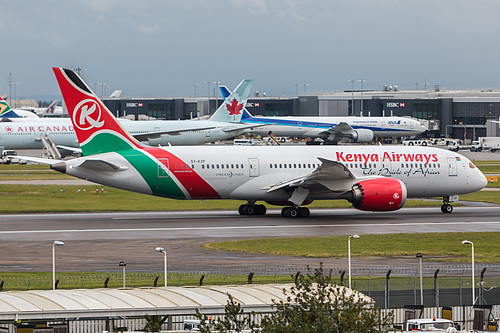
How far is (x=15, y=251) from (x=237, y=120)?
7023 centimetres

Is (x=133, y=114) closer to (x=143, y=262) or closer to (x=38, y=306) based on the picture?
(x=143, y=262)

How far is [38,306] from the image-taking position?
1900cm

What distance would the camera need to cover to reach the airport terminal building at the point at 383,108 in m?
160

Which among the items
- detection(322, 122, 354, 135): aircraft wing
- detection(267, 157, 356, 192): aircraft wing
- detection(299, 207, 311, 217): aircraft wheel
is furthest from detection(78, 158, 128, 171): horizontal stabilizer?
detection(322, 122, 354, 135): aircraft wing

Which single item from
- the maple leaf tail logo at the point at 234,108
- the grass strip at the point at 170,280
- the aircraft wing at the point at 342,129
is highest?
the maple leaf tail logo at the point at 234,108

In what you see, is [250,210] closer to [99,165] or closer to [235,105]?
[99,165]

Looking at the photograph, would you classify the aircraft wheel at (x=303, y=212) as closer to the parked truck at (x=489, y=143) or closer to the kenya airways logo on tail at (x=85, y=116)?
the kenya airways logo on tail at (x=85, y=116)

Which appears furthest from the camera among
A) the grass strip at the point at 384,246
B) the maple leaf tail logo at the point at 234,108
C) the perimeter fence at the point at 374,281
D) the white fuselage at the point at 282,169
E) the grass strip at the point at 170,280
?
the maple leaf tail logo at the point at 234,108

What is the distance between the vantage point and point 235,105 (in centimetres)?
10394

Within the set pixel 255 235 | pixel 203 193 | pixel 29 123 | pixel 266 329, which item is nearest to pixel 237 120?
pixel 29 123

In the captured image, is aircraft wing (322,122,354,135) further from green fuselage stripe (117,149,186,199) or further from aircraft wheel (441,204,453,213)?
green fuselage stripe (117,149,186,199)

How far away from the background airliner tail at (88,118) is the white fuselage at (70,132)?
2023 inches

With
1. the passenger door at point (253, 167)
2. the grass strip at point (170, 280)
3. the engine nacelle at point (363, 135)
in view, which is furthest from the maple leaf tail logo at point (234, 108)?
the grass strip at point (170, 280)

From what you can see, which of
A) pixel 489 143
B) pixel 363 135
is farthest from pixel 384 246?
pixel 489 143
